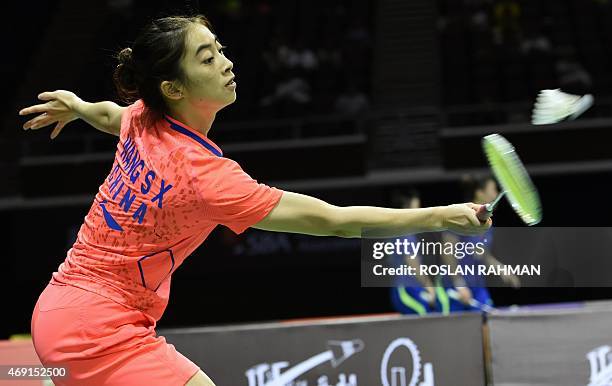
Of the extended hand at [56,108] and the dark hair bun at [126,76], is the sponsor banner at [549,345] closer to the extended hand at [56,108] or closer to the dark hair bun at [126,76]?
the extended hand at [56,108]

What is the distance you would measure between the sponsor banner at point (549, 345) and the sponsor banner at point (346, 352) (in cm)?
12

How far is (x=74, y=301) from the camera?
99.0 inches

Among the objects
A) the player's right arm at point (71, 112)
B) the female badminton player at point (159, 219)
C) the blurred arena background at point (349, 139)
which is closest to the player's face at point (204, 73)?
the female badminton player at point (159, 219)

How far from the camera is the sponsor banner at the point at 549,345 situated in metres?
4.84

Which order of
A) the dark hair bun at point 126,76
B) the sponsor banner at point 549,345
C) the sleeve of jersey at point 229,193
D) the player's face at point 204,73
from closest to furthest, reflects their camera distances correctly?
the sleeve of jersey at point 229,193
the player's face at point 204,73
the dark hair bun at point 126,76
the sponsor banner at point 549,345

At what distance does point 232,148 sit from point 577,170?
12.5 ft

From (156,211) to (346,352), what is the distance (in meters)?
2.67

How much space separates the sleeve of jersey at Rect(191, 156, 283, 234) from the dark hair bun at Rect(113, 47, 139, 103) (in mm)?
437

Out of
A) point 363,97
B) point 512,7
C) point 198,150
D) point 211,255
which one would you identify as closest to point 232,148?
point 211,255

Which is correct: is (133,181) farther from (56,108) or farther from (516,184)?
(516,184)

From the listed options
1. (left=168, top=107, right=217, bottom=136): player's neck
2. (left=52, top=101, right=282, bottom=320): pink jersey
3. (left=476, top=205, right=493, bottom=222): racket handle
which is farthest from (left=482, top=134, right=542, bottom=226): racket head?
(left=168, top=107, right=217, bottom=136): player's neck

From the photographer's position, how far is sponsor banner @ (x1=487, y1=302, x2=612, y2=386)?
4840mm

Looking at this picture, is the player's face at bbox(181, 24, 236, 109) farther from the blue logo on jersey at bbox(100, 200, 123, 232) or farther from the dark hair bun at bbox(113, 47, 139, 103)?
the blue logo on jersey at bbox(100, 200, 123, 232)

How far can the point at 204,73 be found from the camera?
2609 millimetres
